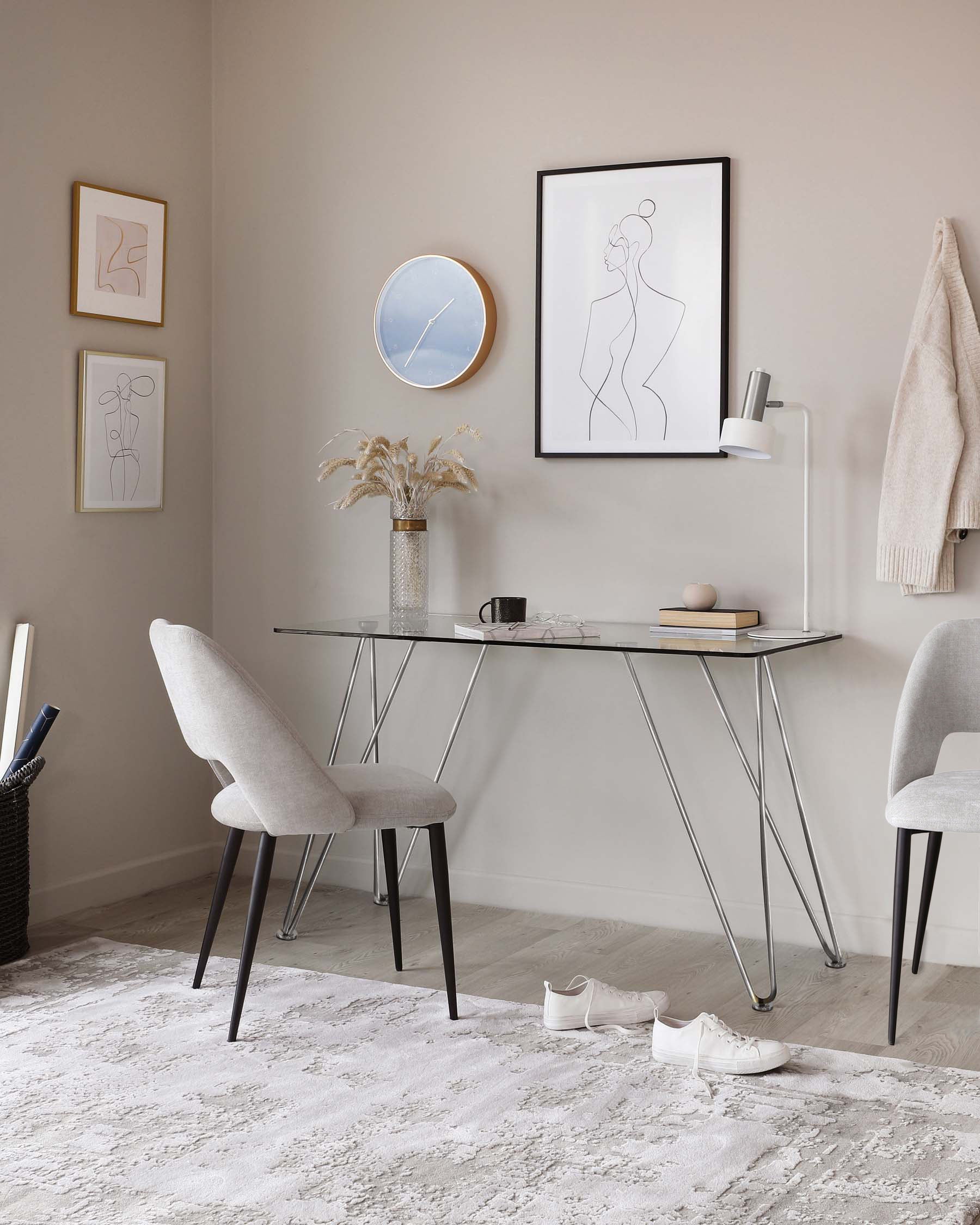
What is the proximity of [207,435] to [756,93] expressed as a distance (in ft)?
6.28

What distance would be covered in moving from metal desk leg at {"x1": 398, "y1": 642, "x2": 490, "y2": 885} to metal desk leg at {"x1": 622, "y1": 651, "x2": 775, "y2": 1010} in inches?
16.7

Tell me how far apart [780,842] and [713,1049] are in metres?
0.83

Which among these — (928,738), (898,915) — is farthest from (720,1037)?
(928,738)

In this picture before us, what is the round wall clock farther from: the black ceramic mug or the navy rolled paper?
the navy rolled paper

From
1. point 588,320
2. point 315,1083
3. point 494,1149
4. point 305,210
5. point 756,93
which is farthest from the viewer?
point 305,210

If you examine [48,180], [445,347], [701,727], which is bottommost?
[701,727]

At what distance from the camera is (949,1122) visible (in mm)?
2295

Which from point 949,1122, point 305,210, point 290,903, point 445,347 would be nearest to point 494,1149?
point 949,1122

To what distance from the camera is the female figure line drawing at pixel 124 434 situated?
3.83 m

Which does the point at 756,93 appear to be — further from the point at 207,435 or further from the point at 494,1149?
the point at 494,1149

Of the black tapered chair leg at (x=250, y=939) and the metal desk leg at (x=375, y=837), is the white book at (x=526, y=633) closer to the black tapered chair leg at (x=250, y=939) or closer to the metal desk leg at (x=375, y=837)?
the metal desk leg at (x=375, y=837)

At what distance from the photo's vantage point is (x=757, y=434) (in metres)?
3.17

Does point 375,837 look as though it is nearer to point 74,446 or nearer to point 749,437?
point 74,446

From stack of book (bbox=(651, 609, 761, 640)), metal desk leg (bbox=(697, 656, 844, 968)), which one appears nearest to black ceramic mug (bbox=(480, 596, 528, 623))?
stack of book (bbox=(651, 609, 761, 640))
